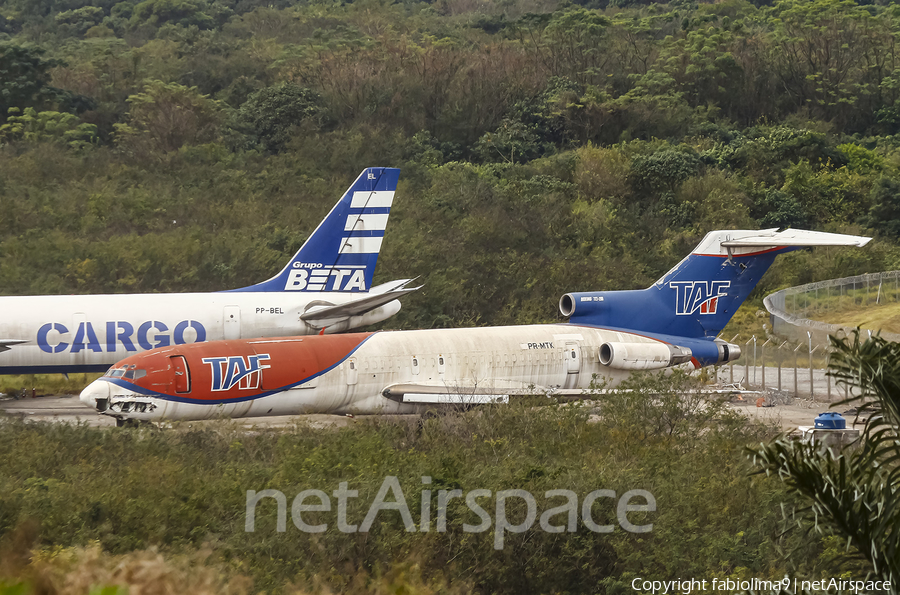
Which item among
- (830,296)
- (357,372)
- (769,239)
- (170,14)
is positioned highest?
(170,14)

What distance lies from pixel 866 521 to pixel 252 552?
7.66 meters

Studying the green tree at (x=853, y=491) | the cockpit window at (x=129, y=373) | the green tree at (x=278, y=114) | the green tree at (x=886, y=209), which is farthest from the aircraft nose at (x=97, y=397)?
the green tree at (x=886, y=209)

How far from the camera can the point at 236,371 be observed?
20797 mm

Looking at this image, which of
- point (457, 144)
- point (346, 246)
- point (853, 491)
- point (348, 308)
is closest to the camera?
point (853, 491)

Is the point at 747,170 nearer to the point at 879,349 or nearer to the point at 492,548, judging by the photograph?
the point at 492,548

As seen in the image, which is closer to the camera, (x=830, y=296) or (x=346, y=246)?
(x=346, y=246)

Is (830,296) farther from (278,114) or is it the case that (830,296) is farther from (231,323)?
(278,114)

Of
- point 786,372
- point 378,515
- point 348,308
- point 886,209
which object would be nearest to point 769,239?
point 786,372

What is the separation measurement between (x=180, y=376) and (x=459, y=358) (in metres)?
6.78

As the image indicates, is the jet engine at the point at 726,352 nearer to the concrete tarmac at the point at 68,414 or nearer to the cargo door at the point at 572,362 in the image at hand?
the cargo door at the point at 572,362

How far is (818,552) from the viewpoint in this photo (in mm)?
12258

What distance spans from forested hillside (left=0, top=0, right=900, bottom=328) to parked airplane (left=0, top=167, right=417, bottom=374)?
7387mm

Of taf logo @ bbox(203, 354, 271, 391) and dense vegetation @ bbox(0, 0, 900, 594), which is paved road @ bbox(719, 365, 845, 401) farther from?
taf logo @ bbox(203, 354, 271, 391)

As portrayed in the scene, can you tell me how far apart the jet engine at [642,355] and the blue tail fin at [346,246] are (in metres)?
8.47
